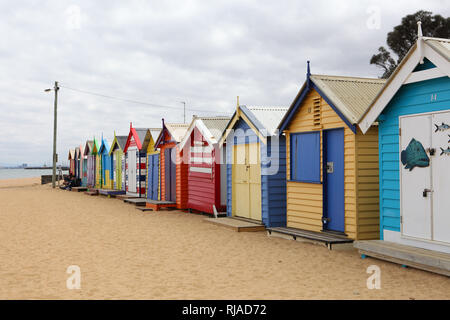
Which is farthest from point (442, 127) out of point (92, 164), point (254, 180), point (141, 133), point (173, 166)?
point (92, 164)

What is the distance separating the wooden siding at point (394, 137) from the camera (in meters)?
8.11

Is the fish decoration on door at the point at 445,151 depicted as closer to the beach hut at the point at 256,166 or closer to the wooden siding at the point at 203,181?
the beach hut at the point at 256,166

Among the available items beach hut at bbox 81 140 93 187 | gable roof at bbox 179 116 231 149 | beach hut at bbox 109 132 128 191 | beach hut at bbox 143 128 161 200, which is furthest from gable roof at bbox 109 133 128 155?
gable roof at bbox 179 116 231 149

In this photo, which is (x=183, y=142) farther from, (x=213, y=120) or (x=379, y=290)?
(x=379, y=290)

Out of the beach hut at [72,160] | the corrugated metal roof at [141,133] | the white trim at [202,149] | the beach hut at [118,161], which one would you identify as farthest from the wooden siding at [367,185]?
the beach hut at [72,160]

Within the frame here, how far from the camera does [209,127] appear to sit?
54.3ft

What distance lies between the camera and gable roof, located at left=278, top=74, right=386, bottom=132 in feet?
32.2

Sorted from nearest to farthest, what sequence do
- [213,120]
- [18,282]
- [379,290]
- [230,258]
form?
[379,290]
[18,282]
[230,258]
[213,120]

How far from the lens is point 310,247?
990cm

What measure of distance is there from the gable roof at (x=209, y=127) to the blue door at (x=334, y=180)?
5.54 metres

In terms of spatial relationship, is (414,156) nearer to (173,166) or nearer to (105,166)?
(173,166)

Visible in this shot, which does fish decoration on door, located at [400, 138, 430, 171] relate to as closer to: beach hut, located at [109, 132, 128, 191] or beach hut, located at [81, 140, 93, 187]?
beach hut, located at [109, 132, 128, 191]
